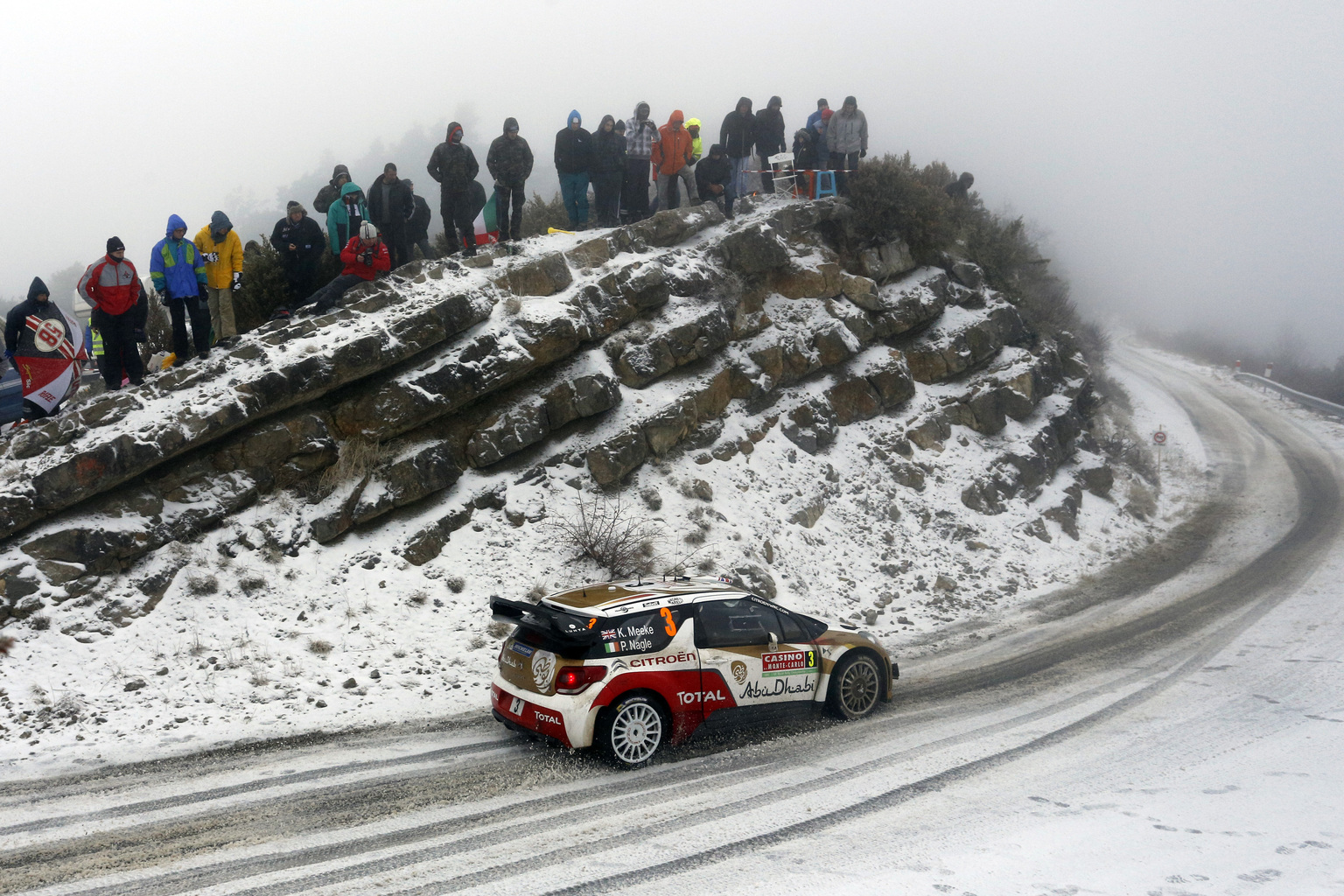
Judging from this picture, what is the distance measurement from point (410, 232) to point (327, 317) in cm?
286

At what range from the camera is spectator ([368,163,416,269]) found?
13.7 m

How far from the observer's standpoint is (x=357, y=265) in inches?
514

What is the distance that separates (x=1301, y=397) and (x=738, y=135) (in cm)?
2602

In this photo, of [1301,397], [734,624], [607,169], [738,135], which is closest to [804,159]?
[738,135]

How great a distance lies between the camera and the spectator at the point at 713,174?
17.3m

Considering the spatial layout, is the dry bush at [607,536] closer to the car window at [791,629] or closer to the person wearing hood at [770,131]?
the car window at [791,629]

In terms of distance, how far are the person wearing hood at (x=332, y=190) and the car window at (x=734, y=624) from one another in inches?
387

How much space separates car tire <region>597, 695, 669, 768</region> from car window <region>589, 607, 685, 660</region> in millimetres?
445

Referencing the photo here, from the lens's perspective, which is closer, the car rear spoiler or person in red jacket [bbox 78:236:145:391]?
the car rear spoiler

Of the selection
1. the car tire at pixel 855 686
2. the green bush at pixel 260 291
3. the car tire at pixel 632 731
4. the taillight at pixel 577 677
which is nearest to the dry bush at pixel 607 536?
the car tire at pixel 855 686

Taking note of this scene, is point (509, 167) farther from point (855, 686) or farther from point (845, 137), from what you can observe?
point (855, 686)

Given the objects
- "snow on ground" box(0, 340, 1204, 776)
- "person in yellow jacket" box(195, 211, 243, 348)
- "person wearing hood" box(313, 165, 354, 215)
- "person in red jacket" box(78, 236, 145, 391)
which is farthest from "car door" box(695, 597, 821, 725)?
"person wearing hood" box(313, 165, 354, 215)

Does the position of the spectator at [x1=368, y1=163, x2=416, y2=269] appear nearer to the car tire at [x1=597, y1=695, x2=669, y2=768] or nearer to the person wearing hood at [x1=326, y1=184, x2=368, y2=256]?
the person wearing hood at [x1=326, y1=184, x2=368, y2=256]

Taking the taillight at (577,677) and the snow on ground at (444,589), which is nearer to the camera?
the taillight at (577,677)
